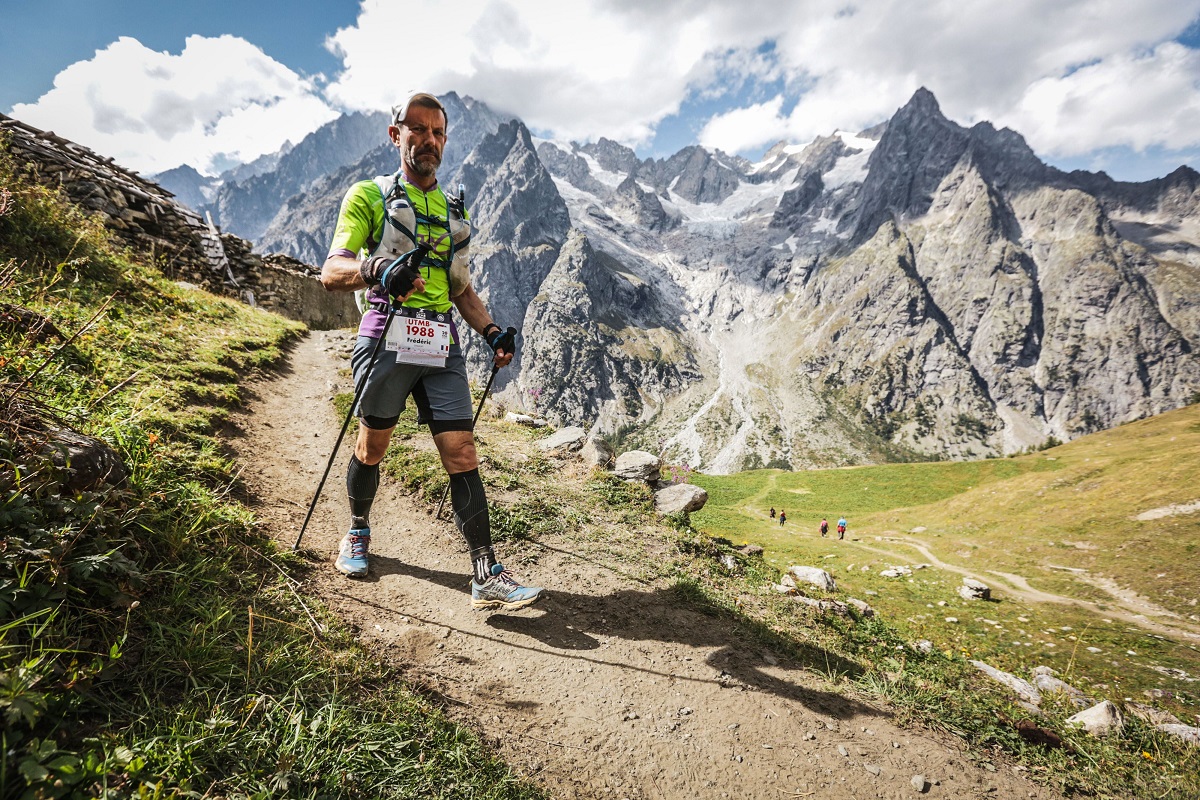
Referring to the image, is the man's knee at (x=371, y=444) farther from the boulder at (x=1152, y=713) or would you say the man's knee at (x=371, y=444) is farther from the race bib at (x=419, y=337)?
the boulder at (x=1152, y=713)

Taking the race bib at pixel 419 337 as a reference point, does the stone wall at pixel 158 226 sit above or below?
above

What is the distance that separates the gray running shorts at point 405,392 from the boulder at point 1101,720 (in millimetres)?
7990

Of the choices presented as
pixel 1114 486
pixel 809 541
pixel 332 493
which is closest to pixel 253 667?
pixel 332 493

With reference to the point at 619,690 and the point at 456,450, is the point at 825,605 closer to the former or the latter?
the point at 619,690

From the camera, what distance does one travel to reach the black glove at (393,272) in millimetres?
A: 4328

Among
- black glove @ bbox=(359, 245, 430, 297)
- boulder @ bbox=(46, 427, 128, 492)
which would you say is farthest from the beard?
boulder @ bbox=(46, 427, 128, 492)

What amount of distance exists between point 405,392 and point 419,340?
0.63m

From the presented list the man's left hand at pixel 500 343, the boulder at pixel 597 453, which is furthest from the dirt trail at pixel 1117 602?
the man's left hand at pixel 500 343

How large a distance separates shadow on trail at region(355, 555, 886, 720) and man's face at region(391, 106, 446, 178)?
4.67m

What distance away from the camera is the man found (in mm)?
4945

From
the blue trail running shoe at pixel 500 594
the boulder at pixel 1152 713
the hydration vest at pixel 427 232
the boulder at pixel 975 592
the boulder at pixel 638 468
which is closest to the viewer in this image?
the hydration vest at pixel 427 232

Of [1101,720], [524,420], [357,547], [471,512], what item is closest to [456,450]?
[471,512]

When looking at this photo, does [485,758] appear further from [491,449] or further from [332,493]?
[491,449]

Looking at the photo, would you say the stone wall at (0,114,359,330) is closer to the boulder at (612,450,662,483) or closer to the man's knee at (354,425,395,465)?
the man's knee at (354,425,395,465)
